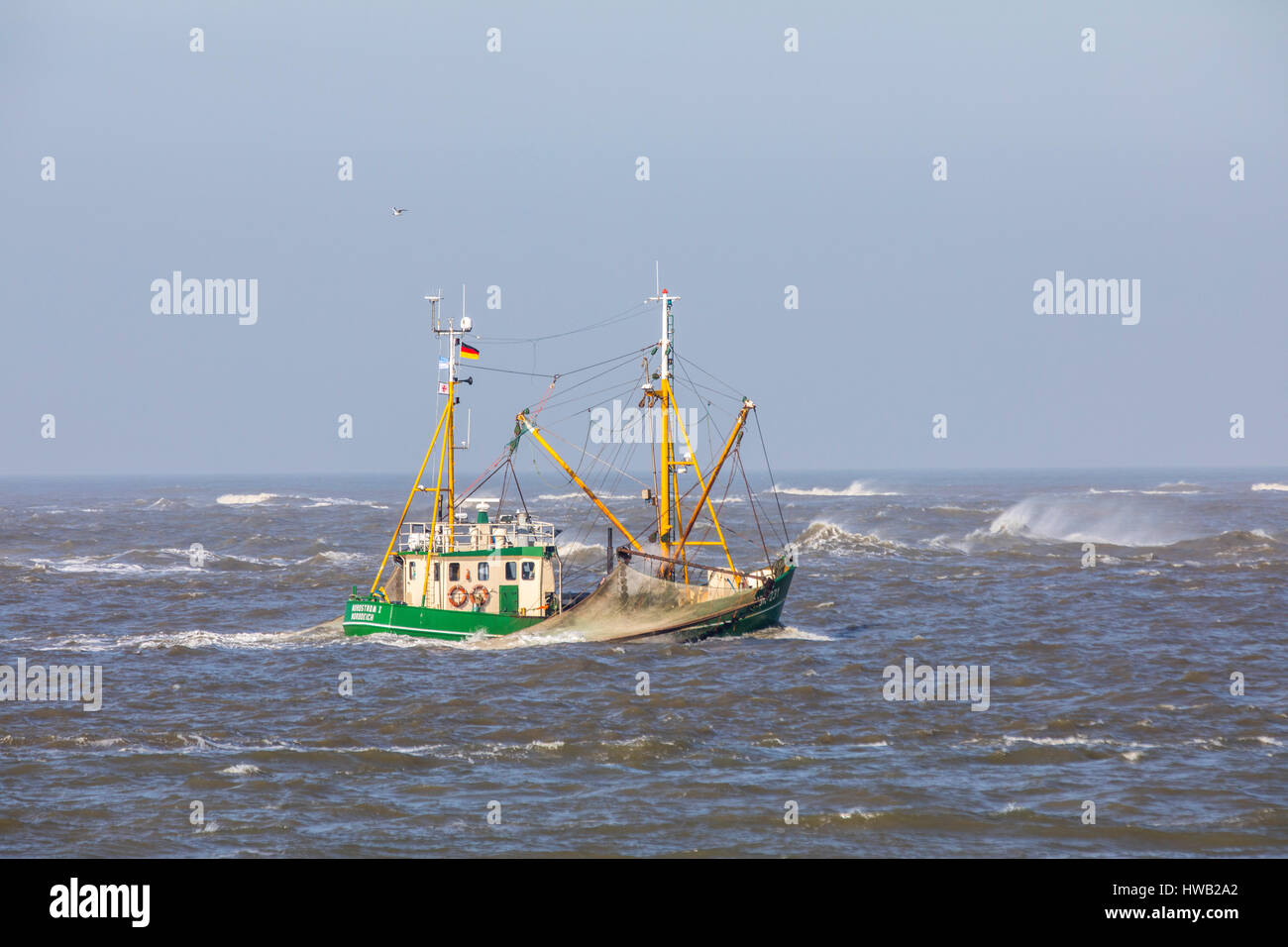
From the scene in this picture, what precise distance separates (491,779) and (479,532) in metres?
17.4

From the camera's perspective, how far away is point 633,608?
4184 cm

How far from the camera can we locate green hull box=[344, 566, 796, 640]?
4131 centimetres

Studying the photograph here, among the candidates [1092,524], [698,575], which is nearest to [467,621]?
[698,575]

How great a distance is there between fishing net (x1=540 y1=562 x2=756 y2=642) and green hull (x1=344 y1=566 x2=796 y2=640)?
28 centimetres

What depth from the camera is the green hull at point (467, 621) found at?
41312mm

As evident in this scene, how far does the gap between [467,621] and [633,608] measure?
5434 millimetres

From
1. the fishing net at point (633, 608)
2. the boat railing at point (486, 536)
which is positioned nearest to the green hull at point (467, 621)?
the fishing net at point (633, 608)

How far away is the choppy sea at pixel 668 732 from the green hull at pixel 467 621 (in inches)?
25.8

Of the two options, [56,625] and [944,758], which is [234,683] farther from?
[944,758]
